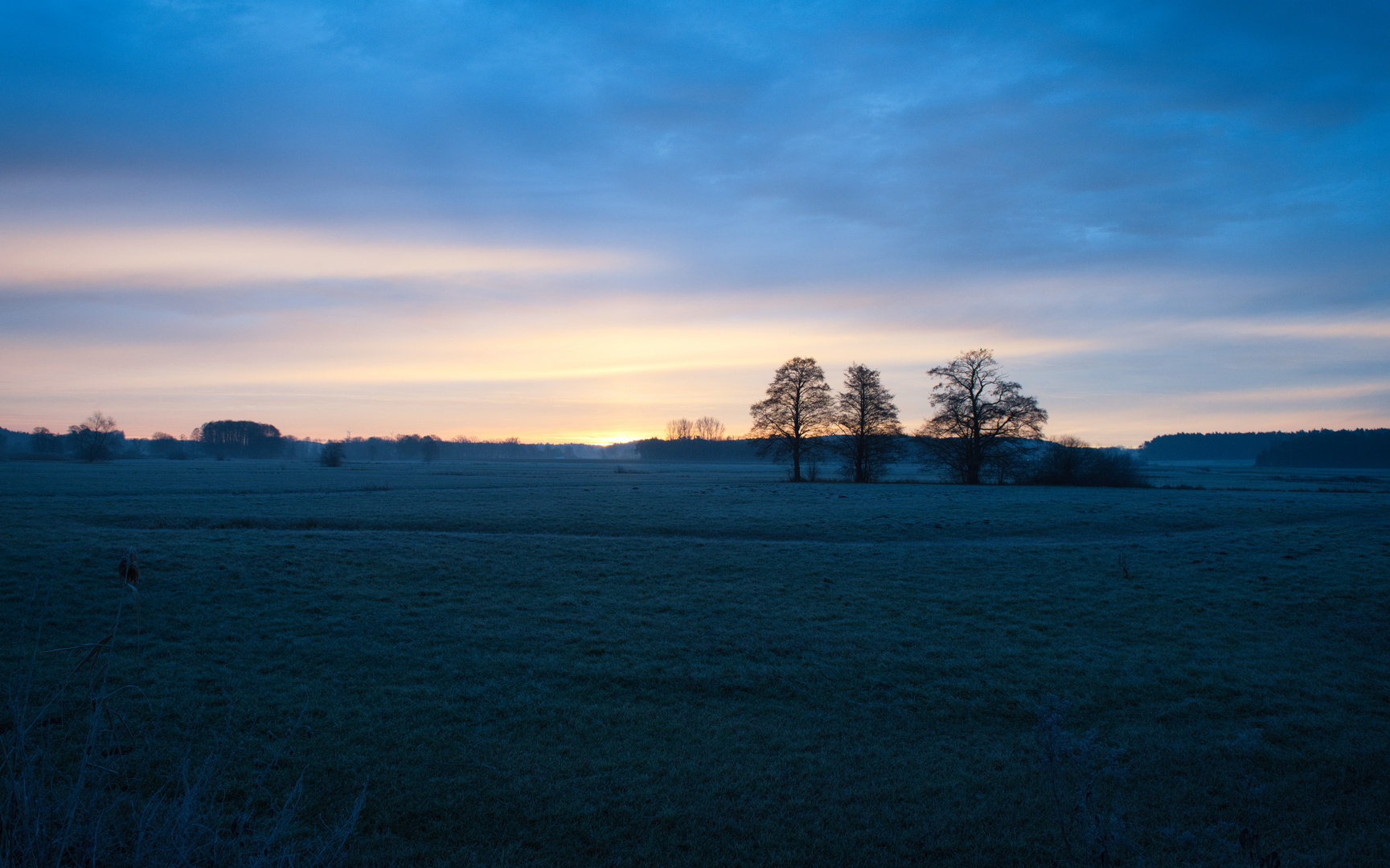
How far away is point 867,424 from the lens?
57.0 m

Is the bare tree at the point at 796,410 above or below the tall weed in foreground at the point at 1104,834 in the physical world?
above

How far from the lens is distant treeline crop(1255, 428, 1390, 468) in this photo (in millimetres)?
156500

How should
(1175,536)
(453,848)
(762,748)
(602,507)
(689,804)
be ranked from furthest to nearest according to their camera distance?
1. (602,507)
2. (1175,536)
3. (762,748)
4. (689,804)
5. (453,848)

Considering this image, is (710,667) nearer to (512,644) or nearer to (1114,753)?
(512,644)

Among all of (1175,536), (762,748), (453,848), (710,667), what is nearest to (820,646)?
(710,667)

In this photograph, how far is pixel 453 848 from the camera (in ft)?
23.1

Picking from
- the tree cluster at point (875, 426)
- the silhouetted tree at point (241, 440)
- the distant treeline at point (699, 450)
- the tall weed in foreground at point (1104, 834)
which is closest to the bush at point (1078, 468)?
the tree cluster at point (875, 426)

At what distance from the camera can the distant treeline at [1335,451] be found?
6161 inches

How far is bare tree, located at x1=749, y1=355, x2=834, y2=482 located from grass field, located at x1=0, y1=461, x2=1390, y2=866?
31490mm

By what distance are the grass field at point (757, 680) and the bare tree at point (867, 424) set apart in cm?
3092

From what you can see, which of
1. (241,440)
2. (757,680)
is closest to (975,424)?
(757,680)

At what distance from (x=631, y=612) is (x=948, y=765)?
8736mm

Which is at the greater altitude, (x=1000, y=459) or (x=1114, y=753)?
(x=1000, y=459)

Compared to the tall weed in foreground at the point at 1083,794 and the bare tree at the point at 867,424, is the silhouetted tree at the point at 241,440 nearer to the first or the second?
the bare tree at the point at 867,424
